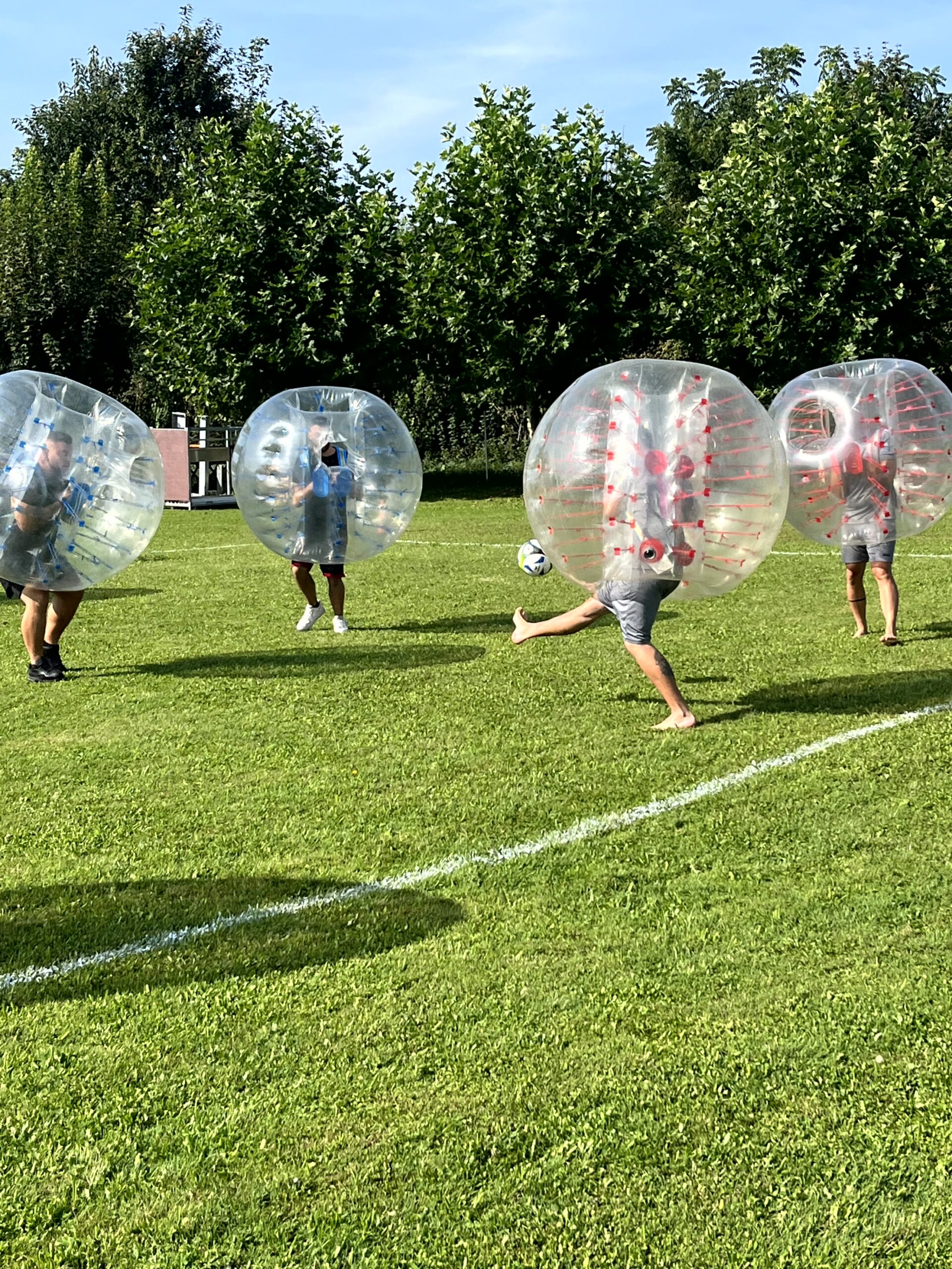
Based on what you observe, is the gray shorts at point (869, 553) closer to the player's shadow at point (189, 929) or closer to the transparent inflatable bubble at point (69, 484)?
the transparent inflatable bubble at point (69, 484)

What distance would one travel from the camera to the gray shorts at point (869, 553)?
9969 millimetres

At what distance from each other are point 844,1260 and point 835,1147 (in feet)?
1.42

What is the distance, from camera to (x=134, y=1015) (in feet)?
13.5

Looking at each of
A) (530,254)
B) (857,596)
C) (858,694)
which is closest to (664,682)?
(858,694)

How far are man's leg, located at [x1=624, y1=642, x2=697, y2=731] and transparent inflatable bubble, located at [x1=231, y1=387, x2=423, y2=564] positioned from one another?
3.24m

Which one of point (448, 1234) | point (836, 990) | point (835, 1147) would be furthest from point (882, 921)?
point (448, 1234)

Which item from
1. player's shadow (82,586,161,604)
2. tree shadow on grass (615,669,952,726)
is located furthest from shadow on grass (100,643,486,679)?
player's shadow (82,586,161,604)

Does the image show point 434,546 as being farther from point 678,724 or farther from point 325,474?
point 678,724

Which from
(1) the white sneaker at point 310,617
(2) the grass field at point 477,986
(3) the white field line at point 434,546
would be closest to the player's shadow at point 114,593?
(1) the white sneaker at point 310,617

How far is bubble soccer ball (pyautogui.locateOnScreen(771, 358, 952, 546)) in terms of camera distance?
965 cm

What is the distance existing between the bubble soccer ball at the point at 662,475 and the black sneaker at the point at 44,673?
404 centimetres

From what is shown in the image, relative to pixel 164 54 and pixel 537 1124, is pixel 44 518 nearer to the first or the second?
pixel 537 1124

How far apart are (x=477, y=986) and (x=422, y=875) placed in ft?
3.58

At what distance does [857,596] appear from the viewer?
1053 cm
